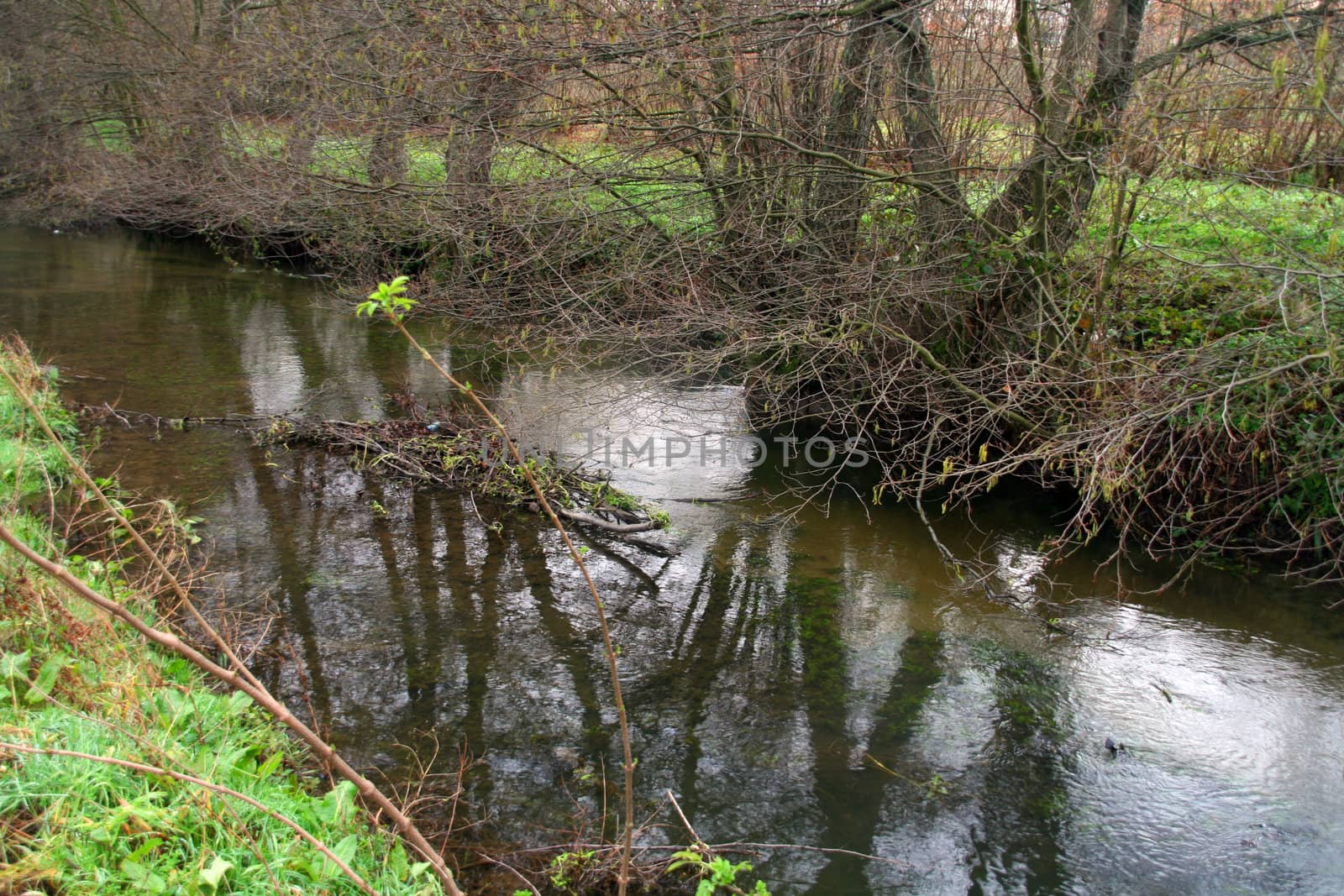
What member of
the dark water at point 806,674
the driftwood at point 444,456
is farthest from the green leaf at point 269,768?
the driftwood at point 444,456

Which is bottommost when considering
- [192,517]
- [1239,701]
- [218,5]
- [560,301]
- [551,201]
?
[1239,701]

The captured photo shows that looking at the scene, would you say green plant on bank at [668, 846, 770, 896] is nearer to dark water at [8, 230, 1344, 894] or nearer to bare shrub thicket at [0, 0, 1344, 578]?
dark water at [8, 230, 1344, 894]

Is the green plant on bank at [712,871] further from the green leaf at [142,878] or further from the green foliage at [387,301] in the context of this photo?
the green foliage at [387,301]

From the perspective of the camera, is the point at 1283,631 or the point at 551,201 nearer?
the point at 1283,631

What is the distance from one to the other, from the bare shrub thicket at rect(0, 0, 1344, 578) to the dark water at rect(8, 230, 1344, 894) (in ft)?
2.41

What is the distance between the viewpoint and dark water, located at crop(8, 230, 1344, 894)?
4164 millimetres

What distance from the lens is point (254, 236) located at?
1317 cm

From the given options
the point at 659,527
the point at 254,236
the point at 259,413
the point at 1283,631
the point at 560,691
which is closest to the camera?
the point at 560,691

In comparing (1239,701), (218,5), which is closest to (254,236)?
(218,5)

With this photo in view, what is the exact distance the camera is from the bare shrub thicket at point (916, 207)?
6.36m

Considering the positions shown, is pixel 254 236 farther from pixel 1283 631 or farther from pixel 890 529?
pixel 1283 631

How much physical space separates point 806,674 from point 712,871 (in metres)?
1.85

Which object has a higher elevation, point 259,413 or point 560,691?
point 259,413

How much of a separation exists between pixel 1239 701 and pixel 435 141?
24.0 ft
